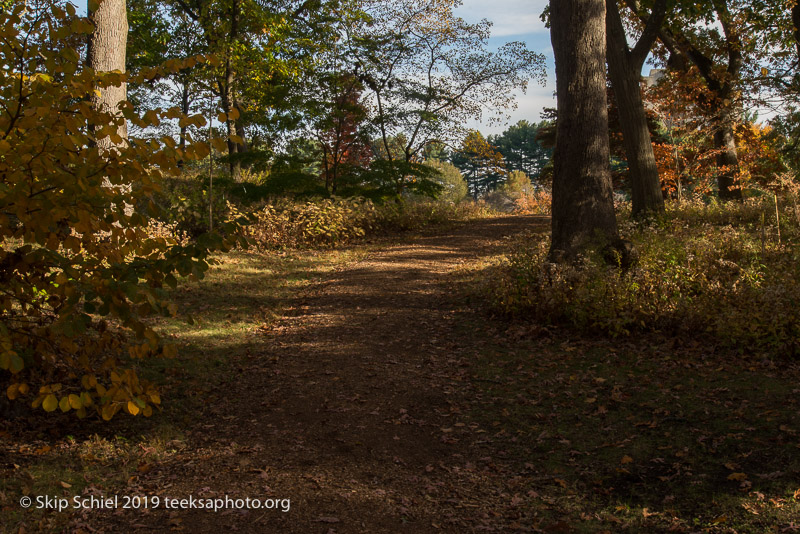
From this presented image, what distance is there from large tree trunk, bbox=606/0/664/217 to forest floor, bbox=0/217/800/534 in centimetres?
632

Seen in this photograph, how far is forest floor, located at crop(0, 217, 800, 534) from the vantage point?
3453 millimetres

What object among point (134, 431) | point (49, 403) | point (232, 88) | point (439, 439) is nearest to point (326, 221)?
→ point (232, 88)

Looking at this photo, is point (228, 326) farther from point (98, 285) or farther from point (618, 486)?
point (618, 486)

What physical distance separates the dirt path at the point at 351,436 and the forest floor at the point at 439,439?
2 centimetres

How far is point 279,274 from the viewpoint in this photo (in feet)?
34.6

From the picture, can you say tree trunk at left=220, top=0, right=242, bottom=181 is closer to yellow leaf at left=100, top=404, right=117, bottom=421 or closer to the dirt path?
the dirt path

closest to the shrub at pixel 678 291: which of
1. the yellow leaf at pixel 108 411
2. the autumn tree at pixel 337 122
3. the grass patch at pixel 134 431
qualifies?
the grass patch at pixel 134 431

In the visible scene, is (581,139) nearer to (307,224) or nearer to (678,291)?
(678,291)

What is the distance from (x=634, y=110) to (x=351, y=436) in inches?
395

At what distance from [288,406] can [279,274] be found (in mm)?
5584

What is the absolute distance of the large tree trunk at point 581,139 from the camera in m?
7.71

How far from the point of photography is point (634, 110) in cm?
1180

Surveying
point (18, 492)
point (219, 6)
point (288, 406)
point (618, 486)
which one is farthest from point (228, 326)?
point (219, 6)

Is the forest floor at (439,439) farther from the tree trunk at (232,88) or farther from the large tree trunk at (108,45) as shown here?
the tree trunk at (232,88)
